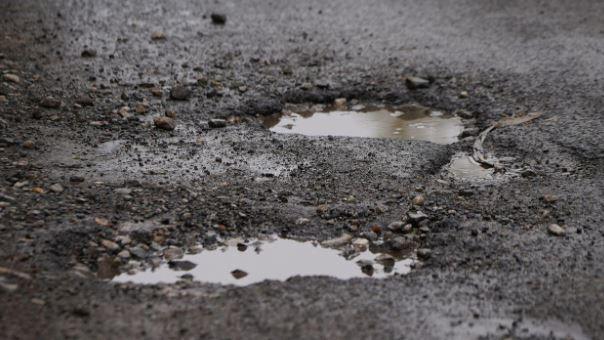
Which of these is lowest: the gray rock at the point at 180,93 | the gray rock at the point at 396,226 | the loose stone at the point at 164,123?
the gray rock at the point at 396,226

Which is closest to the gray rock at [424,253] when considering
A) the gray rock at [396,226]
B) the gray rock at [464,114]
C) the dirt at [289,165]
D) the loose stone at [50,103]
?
the dirt at [289,165]

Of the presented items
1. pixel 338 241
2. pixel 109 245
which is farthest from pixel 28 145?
pixel 338 241

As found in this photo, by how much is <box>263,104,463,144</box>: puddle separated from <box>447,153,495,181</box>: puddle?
0.28 meters

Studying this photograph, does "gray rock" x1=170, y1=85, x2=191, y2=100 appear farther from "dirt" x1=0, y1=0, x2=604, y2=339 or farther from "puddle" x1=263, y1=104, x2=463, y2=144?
"puddle" x1=263, y1=104, x2=463, y2=144

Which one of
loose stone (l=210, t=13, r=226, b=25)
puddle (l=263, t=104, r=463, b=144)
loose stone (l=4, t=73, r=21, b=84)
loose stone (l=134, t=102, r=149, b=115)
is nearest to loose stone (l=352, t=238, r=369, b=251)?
puddle (l=263, t=104, r=463, b=144)

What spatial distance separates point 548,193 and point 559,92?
148 centimetres

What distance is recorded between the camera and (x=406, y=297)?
3305 mm

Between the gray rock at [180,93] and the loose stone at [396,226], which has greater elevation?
the gray rock at [180,93]

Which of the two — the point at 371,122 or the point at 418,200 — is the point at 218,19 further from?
the point at 418,200

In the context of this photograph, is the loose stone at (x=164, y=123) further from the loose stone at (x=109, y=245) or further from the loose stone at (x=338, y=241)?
the loose stone at (x=338, y=241)

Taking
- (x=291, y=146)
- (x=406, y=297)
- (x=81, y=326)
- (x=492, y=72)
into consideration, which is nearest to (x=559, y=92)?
(x=492, y=72)

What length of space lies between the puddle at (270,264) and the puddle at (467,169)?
934 millimetres

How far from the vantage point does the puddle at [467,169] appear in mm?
4391

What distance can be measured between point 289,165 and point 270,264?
102 centimetres
